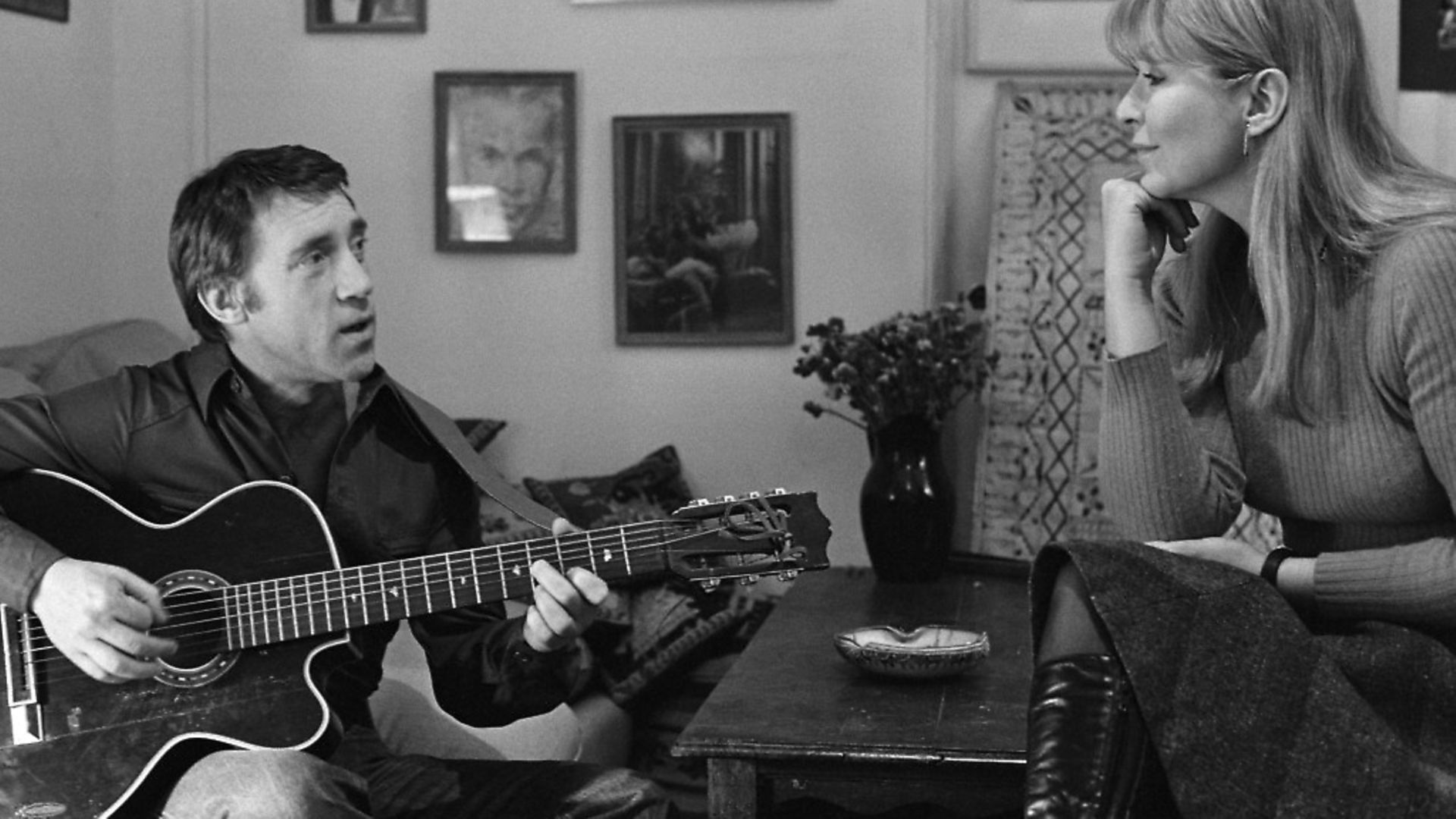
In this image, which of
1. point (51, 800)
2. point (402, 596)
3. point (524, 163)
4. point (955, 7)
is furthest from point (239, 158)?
point (955, 7)

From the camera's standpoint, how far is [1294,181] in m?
1.87

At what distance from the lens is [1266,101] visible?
1.90m

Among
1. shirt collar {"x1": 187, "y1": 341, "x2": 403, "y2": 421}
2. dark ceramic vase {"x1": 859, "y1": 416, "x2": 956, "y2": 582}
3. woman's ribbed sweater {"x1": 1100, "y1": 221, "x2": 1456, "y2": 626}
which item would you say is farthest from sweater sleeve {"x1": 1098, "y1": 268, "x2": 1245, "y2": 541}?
dark ceramic vase {"x1": 859, "y1": 416, "x2": 956, "y2": 582}

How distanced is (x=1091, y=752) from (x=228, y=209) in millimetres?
1362

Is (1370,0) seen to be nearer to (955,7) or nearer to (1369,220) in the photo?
(955,7)

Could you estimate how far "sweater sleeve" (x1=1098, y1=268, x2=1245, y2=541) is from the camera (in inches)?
75.7

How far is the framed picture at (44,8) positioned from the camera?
3.37 m

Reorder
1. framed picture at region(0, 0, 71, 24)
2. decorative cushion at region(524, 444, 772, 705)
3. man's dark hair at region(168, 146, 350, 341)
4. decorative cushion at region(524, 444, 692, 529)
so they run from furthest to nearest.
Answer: decorative cushion at region(524, 444, 692, 529) < framed picture at region(0, 0, 71, 24) < decorative cushion at region(524, 444, 772, 705) < man's dark hair at region(168, 146, 350, 341)

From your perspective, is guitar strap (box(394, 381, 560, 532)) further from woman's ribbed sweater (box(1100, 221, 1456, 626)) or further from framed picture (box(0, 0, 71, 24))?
framed picture (box(0, 0, 71, 24))

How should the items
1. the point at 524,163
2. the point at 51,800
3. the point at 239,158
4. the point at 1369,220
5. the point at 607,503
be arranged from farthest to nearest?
the point at 524,163 → the point at 607,503 → the point at 239,158 → the point at 51,800 → the point at 1369,220

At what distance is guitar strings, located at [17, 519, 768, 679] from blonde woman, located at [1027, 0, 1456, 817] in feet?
1.70

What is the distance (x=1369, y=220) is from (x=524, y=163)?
2471 mm

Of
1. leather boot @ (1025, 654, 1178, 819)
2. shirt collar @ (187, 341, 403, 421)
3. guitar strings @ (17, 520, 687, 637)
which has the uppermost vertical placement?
shirt collar @ (187, 341, 403, 421)

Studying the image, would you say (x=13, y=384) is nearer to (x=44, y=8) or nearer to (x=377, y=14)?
(x=44, y=8)
